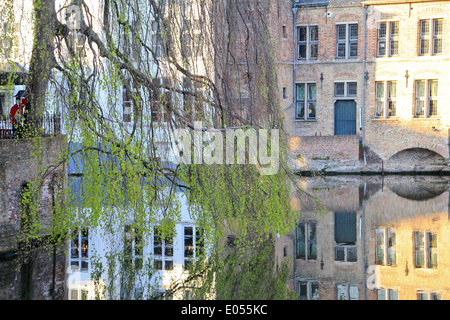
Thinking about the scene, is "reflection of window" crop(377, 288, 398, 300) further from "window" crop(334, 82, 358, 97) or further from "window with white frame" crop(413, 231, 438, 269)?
"window" crop(334, 82, 358, 97)

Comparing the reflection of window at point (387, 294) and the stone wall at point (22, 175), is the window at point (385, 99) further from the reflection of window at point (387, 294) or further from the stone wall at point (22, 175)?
the reflection of window at point (387, 294)

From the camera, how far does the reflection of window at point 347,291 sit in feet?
27.0

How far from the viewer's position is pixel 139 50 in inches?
350

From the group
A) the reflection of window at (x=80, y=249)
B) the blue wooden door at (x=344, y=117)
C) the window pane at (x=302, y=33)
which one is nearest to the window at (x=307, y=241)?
the reflection of window at (x=80, y=249)

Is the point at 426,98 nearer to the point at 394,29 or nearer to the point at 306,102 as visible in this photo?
the point at 394,29

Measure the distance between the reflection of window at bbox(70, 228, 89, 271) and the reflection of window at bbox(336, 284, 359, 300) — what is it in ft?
10.6

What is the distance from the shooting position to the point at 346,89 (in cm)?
2653

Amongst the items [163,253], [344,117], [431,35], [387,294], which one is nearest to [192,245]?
[163,253]

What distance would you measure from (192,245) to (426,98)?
646 inches

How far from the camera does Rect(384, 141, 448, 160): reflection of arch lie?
2461cm

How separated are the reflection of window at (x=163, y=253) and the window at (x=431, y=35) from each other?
658 inches

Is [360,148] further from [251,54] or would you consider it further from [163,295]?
[163,295]

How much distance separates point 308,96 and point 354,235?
14447 mm
